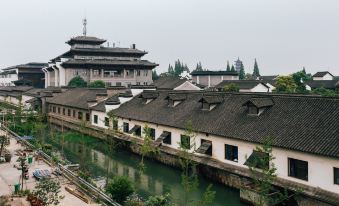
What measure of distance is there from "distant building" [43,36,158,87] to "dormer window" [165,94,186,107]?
5483 centimetres

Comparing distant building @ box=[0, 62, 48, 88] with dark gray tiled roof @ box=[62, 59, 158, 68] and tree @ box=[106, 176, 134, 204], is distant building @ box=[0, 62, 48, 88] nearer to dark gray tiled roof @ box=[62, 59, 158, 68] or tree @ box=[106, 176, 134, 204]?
dark gray tiled roof @ box=[62, 59, 158, 68]

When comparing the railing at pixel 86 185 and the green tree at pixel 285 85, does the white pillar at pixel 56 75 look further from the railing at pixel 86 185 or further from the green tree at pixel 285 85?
the railing at pixel 86 185

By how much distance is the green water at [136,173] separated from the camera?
Result: 24406 mm

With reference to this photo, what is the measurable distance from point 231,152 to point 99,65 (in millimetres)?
67601

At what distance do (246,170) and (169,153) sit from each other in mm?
8087

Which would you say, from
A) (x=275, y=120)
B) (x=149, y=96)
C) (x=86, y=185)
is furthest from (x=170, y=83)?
(x=86, y=185)

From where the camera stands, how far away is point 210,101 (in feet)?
101

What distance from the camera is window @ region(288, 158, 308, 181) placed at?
20.2 m

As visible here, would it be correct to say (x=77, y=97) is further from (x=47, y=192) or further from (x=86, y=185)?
(x=47, y=192)

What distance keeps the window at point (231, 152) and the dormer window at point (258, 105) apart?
2.87 metres

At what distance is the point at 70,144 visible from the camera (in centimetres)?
4334

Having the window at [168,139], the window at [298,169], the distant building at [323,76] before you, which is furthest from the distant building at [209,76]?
the window at [298,169]

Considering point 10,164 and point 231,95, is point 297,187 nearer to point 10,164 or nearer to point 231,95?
point 231,95

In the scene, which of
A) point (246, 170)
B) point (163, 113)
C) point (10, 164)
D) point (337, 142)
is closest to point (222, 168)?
point (246, 170)
